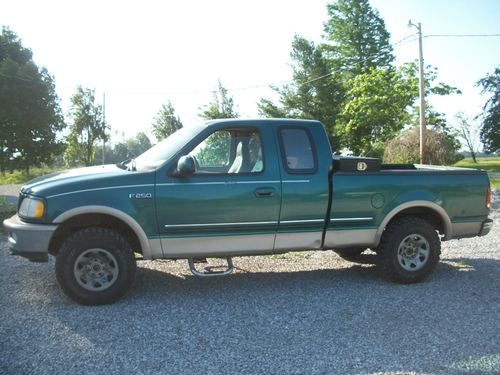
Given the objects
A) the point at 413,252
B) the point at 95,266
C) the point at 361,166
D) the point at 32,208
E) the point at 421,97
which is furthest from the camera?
the point at 421,97

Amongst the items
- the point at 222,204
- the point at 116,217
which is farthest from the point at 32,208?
the point at 222,204

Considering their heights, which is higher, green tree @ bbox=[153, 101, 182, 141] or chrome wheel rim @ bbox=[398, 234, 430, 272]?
green tree @ bbox=[153, 101, 182, 141]

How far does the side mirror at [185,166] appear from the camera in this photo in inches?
190

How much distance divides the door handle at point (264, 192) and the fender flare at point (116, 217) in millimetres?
1296

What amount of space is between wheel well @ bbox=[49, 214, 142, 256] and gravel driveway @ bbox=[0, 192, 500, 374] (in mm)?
598

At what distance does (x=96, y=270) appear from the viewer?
4.90m

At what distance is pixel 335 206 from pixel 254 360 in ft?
7.59

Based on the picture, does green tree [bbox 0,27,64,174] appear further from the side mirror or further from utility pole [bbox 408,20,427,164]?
the side mirror

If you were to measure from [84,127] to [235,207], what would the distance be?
35322 millimetres

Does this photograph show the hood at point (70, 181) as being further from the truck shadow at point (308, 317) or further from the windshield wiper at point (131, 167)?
the truck shadow at point (308, 317)

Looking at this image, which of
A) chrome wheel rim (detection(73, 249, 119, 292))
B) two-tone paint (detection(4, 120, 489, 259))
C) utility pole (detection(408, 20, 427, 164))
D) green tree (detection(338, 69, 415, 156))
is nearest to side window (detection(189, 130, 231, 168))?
two-tone paint (detection(4, 120, 489, 259))

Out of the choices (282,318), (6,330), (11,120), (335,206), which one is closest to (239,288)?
(282,318)

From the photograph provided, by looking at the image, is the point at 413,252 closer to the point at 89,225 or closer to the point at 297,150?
the point at 297,150

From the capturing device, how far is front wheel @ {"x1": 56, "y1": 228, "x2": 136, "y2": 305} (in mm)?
4777
